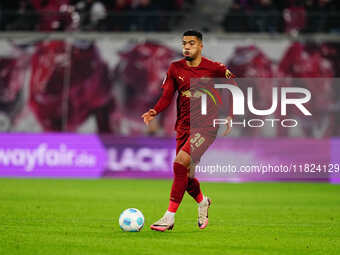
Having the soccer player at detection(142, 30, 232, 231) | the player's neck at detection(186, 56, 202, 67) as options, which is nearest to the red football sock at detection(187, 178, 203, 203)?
the soccer player at detection(142, 30, 232, 231)

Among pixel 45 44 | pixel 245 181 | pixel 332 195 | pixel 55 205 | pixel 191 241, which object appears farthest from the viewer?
pixel 45 44

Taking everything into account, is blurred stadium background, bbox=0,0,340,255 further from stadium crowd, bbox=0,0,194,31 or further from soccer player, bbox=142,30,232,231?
soccer player, bbox=142,30,232,231

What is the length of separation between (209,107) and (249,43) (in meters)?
13.0

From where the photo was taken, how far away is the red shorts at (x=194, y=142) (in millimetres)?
8758

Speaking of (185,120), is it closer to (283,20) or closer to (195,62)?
(195,62)

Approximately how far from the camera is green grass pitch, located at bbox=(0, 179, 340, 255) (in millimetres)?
7406

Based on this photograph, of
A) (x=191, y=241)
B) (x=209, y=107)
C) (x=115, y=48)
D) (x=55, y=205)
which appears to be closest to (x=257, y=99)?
(x=115, y=48)

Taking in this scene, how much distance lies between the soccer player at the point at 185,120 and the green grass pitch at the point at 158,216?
0.38m

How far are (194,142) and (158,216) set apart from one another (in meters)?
2.29

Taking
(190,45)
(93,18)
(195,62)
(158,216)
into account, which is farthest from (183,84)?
(93,18)

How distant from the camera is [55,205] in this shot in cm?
1218

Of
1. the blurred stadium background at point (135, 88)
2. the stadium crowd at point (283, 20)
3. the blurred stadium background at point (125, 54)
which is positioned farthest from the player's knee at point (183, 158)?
the stadium crowd at point (283, 20)

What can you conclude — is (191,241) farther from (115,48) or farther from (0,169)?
(115,48)

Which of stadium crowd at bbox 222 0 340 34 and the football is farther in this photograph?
stadium crowd at bbox 222 0 340 34
